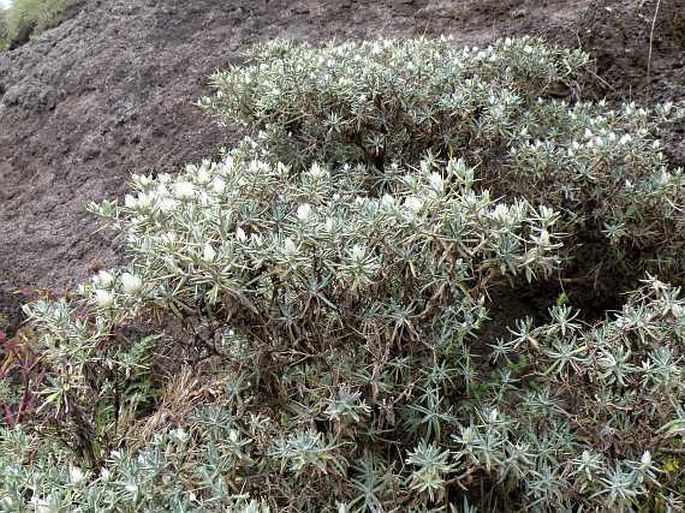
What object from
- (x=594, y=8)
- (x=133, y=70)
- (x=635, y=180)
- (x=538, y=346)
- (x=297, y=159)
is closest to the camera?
(x=538, y=346)

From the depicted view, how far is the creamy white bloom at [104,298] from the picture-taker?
90.9 inches

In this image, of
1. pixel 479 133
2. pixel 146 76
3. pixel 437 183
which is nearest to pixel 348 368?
pixel 437 183

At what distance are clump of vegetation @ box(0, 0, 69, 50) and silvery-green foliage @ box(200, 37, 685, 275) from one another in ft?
20.7

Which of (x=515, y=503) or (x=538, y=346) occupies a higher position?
(x=538, y=346)

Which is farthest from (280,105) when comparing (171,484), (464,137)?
(171,484)

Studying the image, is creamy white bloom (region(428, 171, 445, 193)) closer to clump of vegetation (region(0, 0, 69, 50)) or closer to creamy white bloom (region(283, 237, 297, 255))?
creamy white bloom (region(283, 237, 297, 255))

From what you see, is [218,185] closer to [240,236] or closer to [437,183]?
[240,236]

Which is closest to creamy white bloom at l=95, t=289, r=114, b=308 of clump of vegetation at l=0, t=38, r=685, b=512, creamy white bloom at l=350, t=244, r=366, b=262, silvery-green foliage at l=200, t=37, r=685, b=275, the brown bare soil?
clump of vegetation at l=0, t=38, r=685, b=512

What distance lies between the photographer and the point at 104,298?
7.57 ft

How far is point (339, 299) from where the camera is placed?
96.0 inches

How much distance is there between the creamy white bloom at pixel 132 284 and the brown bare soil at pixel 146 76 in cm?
300

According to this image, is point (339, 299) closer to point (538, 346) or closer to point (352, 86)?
point (538, 346)

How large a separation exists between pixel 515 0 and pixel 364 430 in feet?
15.8

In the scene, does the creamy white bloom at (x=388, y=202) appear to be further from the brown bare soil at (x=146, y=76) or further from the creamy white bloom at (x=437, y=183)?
the brown bare soil at (x=146, y=76)
